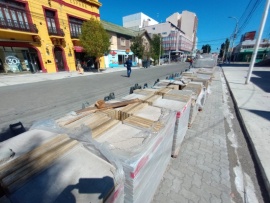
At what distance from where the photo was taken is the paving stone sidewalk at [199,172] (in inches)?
A: 83.7

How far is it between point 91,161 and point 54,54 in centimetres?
1903

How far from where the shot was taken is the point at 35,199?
93cm

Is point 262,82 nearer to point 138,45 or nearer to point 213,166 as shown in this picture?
point 213,166

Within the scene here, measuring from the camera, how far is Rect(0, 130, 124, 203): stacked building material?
0.96m

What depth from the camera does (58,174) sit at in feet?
3.66

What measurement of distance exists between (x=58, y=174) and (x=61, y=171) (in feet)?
0.11

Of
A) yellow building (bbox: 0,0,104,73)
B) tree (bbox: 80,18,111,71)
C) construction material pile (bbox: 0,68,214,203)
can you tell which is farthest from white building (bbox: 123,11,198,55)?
construction material pile (bbox: 0,68,214,203)

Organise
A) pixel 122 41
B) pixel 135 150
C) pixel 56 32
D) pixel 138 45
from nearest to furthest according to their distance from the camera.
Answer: pixel 135 150
pixel 56 32
pixel 138 45
pixel 122 41

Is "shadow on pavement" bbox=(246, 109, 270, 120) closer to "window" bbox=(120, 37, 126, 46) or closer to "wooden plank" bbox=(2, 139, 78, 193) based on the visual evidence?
"wooden plank" bbox=(2, 139, 78, 193)

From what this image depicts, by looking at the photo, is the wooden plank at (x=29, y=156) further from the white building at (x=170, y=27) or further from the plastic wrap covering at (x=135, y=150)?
the white building at (x=170, y=27)

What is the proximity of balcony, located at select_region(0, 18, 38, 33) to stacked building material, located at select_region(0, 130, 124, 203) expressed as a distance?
665 inches

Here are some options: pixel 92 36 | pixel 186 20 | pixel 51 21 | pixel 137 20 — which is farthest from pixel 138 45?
pixel 186 20

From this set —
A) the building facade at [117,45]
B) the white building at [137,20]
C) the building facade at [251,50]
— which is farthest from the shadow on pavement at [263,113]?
the white building at [137,20]

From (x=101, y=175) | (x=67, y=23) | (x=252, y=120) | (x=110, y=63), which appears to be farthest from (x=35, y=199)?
(x=110, y=63)
